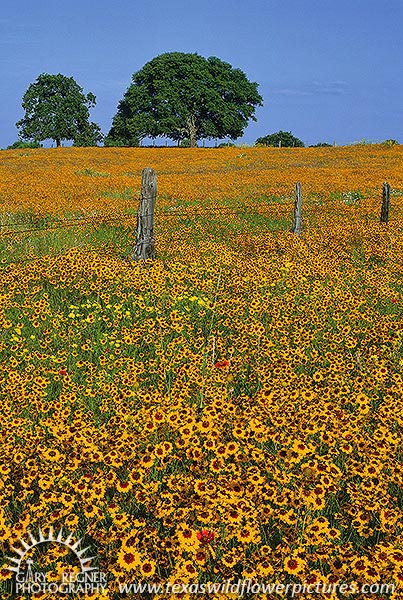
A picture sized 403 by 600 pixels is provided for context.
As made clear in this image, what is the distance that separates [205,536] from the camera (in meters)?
2.92

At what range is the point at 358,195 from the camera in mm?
21797

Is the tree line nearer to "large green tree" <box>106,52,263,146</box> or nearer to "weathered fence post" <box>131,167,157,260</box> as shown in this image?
"large green tree" <box>106,52,263,146</box>

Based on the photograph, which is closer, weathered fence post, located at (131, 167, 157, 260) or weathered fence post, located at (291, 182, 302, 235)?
weathered fence post, located at (131, 167, 157, 260)

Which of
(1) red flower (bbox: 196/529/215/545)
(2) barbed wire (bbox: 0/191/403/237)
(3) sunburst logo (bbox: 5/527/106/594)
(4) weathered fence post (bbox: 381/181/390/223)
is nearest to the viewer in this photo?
(3) sunburst logo (bbox: 5/527/106/594)

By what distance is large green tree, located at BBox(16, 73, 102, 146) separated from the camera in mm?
76438

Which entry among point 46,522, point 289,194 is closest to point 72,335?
point 46,522

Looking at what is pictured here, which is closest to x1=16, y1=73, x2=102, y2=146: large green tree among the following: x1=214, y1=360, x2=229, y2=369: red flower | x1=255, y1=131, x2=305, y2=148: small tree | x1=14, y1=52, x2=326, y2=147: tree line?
x1=14, y1=52, x2=326, y2=147: tree line

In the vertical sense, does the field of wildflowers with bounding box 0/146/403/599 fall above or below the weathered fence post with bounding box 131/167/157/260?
below

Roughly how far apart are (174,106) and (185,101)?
2.54m

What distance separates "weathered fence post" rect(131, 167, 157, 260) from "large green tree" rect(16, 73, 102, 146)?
71456mm

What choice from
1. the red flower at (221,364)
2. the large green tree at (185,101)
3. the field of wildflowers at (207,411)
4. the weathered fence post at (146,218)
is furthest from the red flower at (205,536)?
the large green tree at (185,101)

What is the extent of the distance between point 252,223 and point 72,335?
10.6 m

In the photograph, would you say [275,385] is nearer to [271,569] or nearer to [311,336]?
[311,336]

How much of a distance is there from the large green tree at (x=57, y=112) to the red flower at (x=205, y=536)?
7947cm
